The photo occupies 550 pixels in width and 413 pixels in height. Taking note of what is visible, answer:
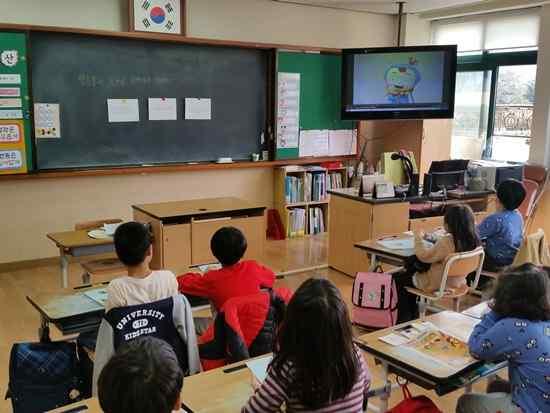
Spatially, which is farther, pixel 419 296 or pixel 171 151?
pixel 171 151

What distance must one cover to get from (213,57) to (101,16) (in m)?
1.25

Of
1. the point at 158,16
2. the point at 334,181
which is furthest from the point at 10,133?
the point at 334,181

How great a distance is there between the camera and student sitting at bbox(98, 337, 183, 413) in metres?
1.13

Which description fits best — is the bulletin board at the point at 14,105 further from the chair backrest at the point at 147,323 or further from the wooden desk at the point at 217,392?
the wooden desk at the point at 217,392

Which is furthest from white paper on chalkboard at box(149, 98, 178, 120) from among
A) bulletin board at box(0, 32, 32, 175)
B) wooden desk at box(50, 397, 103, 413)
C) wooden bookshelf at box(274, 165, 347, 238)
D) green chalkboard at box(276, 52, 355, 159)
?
wooden desk at box(50, 397, 103, 413)

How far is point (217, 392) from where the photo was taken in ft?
5.95

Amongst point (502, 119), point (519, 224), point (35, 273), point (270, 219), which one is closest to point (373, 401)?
point (519, 224)

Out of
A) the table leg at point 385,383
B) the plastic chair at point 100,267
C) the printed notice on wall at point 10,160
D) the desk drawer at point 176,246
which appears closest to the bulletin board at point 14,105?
the printed notice on wall at point 10,160

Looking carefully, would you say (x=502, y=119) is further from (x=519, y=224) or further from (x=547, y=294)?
(x=547, y=294)

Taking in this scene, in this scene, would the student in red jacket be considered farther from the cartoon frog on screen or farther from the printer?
the cartoon frog on screen

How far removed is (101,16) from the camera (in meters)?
5.44

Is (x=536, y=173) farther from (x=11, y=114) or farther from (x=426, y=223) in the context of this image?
(x=11, y=114)

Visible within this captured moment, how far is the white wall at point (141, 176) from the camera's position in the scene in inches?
207

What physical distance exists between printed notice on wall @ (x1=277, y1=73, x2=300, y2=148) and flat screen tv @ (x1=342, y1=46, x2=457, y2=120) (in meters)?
0.58
